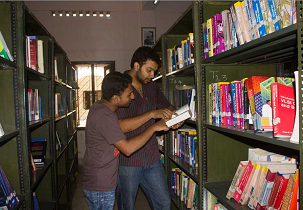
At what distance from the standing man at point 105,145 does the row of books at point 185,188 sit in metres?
0.89

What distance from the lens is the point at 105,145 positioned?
5.64 ft

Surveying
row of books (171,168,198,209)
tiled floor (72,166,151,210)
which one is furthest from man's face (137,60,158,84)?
tiled floor (72,166,151,210)

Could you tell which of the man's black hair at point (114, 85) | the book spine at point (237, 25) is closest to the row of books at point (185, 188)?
the man's black hair at point (114, 85)

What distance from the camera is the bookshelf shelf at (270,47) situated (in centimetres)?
105

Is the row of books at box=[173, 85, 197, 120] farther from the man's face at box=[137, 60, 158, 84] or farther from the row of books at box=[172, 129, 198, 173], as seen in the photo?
the man's face at box=[137, 60, 158, 84]

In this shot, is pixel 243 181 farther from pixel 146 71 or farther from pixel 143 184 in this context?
pixel 146 71

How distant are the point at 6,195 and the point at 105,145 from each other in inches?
25.7

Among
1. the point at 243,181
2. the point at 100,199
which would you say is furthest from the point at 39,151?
Answer: the point at 243,181

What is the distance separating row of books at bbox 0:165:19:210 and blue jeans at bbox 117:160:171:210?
803 mm

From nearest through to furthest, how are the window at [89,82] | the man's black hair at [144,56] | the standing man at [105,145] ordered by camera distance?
the standing man at [105,145], the man's black hair at [144,56], the window at [89,82]

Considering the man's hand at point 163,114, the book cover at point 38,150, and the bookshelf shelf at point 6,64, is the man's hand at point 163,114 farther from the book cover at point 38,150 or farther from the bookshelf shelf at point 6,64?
the book cover at point 38,150

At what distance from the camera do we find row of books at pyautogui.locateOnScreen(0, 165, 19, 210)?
1.43 meters

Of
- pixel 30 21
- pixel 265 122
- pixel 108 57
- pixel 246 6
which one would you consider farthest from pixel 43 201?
pixel 108 57

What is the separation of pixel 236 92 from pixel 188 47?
989mm
